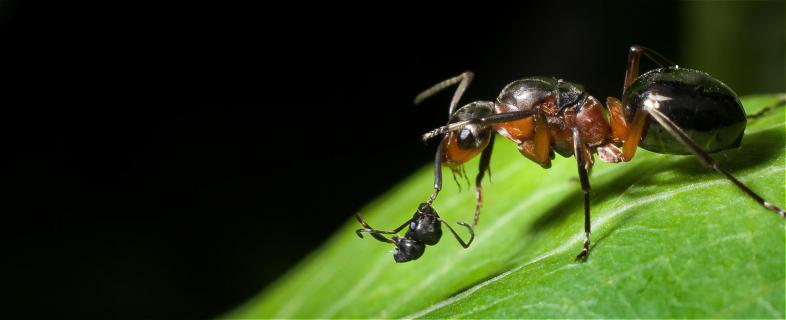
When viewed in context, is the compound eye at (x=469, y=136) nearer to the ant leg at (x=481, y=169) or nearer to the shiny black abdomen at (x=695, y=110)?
the ant leg at (x=481, y=169)

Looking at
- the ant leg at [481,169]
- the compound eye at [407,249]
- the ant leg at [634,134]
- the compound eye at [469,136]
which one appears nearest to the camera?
the ant leg at [634,134]

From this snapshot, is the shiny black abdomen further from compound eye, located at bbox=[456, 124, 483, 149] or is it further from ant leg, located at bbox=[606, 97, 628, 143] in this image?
compound eye, located at bbox=[456, 124, 483, 149]

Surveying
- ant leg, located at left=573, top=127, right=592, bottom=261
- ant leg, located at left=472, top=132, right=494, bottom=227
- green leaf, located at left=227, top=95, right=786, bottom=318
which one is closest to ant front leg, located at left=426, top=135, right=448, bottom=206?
ant leg, located at left=472, top=132, right=494, bottom=227

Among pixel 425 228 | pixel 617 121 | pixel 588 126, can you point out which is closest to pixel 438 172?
pixel 425 228

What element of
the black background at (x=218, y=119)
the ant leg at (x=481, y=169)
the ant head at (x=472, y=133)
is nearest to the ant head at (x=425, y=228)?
the ant head at (x=472, y=133)

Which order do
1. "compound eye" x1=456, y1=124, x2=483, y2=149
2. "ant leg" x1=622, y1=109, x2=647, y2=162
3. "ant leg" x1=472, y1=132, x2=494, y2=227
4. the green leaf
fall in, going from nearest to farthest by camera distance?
the green leaf, "ant leg" x1=622, y1=109, x2=647, y2=162, "compound eye" x1=456, y1=124, x2=483, y2=149, "ant leg" x1=472, y1=132, x2=494, y2=227

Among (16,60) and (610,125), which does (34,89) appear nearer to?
(16,60)
